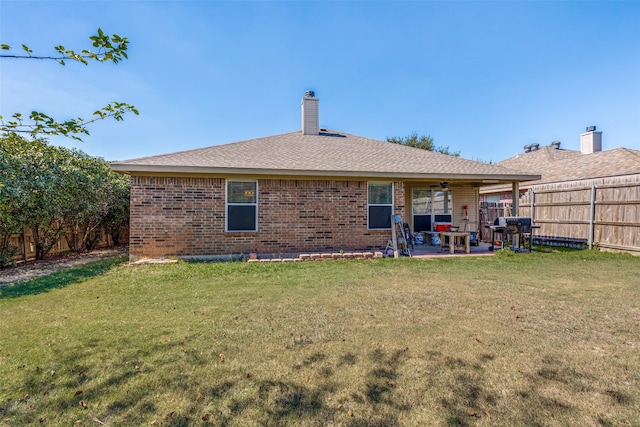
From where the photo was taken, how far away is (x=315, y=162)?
9.45m

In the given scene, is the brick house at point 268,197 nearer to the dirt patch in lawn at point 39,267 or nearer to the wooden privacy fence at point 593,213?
the dirt patch in lawn at point 39,267

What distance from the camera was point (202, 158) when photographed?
8992 millimetres

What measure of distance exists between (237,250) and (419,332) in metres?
6.37

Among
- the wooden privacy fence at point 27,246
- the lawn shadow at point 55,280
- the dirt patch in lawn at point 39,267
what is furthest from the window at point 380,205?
the wooden privacy fence at point 27,246

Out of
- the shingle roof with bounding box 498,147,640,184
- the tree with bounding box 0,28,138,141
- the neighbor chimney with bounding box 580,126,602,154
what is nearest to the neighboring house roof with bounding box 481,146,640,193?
the shingle roof with bounding box 498,147,640,184

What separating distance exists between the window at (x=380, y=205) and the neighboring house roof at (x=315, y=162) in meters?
0.61

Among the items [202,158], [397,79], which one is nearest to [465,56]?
[397,79]

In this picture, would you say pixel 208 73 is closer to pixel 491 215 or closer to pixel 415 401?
pixel 415 401

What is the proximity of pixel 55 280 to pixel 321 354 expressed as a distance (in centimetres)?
613

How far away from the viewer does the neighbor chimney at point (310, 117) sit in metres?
13.0

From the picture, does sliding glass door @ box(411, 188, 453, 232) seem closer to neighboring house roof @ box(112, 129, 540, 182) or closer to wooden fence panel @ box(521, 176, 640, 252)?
neighboring house roof @ box(112, 129, 540, 182)

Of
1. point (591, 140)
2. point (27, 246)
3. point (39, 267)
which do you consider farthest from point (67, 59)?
point (591, 140)

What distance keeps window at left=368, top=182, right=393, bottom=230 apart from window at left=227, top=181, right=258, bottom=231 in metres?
3.45

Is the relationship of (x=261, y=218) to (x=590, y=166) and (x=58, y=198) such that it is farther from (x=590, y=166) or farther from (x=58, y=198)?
(x=590, y=166)
